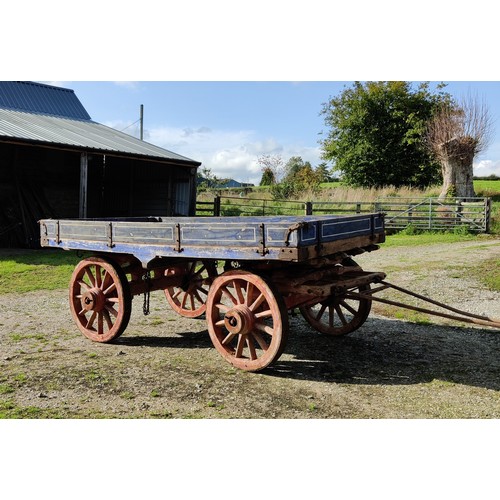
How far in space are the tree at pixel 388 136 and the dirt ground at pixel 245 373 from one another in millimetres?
25759

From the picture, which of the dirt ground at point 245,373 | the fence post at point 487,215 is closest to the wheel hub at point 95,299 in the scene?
the dirt ground at point 245,373

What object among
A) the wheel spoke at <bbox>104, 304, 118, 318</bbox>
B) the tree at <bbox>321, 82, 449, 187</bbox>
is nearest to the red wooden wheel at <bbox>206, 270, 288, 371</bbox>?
the wheel spoke at <bbox>104, 304, 118, 318</bbox>

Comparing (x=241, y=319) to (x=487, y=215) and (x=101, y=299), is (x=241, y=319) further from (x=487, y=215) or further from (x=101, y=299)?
(x=487, y=215)

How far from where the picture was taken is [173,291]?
7699 millimetres

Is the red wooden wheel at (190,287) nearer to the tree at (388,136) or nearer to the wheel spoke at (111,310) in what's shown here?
the wheel spoke at (111,310)

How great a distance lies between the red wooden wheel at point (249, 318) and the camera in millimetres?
4691

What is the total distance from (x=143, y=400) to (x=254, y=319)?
1269 mm

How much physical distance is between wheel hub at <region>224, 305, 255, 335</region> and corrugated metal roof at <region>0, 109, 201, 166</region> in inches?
450

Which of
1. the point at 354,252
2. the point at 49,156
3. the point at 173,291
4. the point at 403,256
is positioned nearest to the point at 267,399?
the point at 354,252

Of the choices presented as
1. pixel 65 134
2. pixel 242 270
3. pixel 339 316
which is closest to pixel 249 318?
pixel 242 270

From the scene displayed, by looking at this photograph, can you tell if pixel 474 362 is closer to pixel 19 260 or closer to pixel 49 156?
pixel 19 260

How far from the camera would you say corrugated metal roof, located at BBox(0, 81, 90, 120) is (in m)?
21.4

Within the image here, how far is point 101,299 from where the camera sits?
616 cm

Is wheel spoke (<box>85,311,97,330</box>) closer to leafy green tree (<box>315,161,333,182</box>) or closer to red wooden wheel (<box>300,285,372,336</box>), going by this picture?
red wooden wheel (<box>300,285,372,336</box>)
